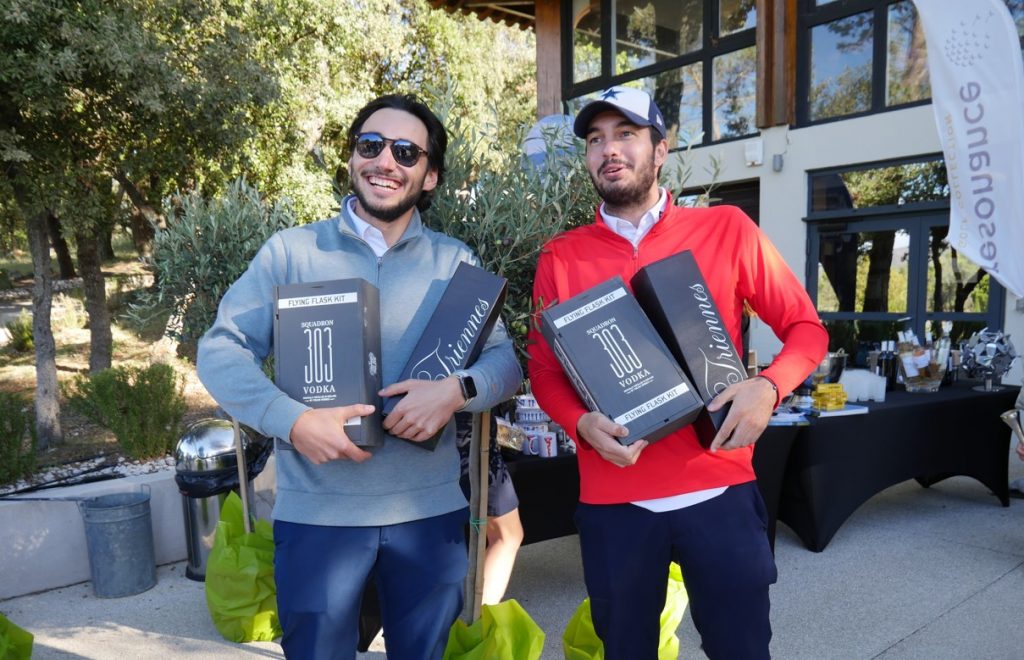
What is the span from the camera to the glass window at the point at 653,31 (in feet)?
29.3

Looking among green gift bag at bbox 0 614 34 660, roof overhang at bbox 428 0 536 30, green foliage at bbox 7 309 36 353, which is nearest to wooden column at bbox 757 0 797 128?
roof overhang at bbox 428 0 536 30

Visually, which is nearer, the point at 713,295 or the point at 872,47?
the point at 713,295

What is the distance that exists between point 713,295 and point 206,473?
2.83m

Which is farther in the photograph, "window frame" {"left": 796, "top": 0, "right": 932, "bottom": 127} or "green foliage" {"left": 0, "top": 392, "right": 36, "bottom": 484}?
"window frame" {"left": 796, "top": 0, "right": 932, "bottom": 127}

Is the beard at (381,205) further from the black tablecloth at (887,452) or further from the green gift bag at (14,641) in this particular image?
the black tablecloth at (887,452)

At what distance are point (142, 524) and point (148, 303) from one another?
1.48 meters

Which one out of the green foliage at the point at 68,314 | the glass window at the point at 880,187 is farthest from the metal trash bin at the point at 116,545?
the green foliage at the point at 68,314

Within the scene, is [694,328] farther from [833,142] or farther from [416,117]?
[833,142]

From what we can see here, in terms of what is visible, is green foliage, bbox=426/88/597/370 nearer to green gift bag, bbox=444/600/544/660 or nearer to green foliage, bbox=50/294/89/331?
green gift bag, bbox=444/600/544/660

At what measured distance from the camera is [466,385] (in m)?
1.67

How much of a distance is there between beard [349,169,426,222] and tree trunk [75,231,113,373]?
8.16 meters

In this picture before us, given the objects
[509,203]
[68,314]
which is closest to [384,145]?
[509,203]

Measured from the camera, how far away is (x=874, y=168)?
25.2 ft

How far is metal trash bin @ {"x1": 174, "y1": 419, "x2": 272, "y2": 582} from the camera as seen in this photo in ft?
11.8
